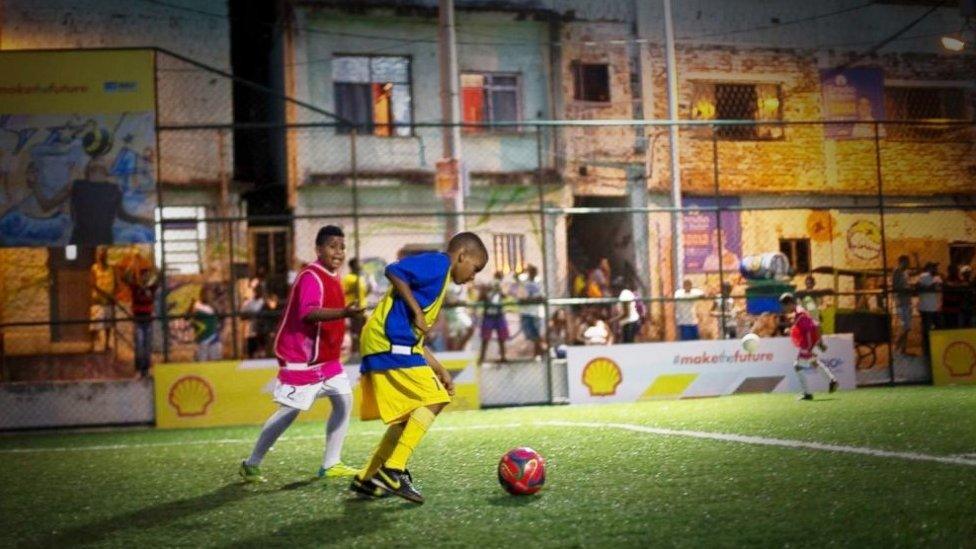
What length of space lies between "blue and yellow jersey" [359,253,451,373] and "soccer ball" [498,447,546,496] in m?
0.81

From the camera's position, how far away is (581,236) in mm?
25922

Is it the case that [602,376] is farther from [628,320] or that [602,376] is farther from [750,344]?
[628,320]

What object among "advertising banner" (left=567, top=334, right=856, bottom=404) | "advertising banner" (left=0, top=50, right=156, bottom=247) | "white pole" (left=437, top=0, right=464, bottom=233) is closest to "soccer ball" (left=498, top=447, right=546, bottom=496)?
"advertising banner" (left=567, top=334, right=856, bottom=404)

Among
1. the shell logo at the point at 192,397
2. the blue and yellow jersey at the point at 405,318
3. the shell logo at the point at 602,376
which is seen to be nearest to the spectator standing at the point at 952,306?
the shell logo at the point at 602,376

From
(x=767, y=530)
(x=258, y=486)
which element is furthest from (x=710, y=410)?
(x=767, y=530)

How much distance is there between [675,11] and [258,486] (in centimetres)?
2184

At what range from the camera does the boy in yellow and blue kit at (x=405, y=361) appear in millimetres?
6535

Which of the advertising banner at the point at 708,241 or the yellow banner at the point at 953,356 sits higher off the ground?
the advertising banner at the point at 708,241

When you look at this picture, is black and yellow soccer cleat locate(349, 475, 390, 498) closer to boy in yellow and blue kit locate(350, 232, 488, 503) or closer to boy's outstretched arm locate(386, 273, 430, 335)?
boy in yellow and blue kit locate(350, 232, 488, 503)

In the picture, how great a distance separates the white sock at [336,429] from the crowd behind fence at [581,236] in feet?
33.8

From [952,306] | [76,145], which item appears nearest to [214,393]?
[76,145]

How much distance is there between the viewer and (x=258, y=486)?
7676 millimetres

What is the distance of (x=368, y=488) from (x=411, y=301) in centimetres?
119

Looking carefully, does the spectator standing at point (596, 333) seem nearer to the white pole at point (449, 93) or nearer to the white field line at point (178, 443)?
the white pole at point (449, 93)
